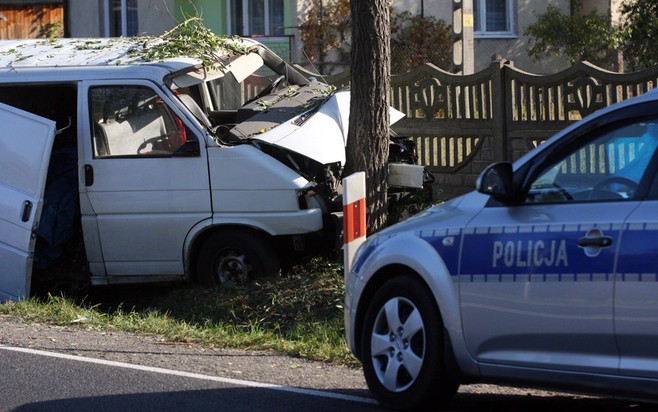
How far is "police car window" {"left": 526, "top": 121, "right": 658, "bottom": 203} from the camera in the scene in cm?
526

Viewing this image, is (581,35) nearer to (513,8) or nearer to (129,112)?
(513,8)

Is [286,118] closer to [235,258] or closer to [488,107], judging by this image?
[235,258]

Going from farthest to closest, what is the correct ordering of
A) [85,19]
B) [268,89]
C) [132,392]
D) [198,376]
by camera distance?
1. [85,19]
2. [268,89]
3. [198,376]
4. [132,392]

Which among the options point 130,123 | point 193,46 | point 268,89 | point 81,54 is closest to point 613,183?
point 130,123

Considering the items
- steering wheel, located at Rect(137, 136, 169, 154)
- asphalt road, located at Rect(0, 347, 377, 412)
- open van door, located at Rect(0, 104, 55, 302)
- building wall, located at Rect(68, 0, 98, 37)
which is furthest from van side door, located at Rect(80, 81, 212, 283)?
building wall, located at Rect(68, 0, 98, 37)

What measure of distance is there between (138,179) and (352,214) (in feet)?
8.74

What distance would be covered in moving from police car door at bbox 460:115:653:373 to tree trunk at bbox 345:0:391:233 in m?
4.24

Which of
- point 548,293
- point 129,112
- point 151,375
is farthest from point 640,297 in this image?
point 129,112

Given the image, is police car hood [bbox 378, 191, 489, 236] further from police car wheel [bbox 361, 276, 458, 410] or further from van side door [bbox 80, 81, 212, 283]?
van side door [bbox 80, 81, 212, 283]

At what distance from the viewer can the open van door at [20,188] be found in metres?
9.91

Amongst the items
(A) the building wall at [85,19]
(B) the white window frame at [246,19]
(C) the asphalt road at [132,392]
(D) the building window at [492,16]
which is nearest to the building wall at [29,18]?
(A) the building wall at [85,19]

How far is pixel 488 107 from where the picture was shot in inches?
485

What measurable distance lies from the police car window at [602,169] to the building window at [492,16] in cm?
1673

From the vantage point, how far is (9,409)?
637cm
